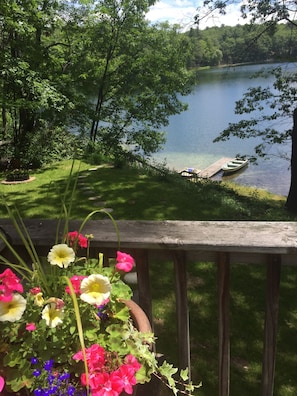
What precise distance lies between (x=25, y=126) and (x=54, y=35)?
10.6ft

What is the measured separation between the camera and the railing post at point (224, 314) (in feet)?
3.91

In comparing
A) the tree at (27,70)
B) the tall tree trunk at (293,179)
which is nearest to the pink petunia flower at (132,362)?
the tree at (27,70)

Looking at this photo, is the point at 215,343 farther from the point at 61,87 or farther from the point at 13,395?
the point at 61,87

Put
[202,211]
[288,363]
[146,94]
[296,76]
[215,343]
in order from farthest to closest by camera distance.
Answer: [146,94] < [296,76] < [202,211] < [215,343] < [288,363]

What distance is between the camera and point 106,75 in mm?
12594

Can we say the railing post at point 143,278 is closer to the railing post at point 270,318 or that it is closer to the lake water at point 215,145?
the railing post at point 270,318

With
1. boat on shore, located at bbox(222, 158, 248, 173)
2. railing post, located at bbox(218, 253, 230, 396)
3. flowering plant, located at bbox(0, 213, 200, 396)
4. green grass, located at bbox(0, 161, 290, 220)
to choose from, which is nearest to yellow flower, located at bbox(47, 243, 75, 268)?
flowering plant, located at bbox(0, 213, 200, 396)

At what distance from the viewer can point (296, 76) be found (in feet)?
25.1

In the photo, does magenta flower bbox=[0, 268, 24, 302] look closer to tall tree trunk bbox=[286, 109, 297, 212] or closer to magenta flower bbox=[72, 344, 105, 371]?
magenta flower bbox=[72, 344, 105, 371]

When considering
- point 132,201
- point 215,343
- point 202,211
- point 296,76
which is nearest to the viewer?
point 215,343

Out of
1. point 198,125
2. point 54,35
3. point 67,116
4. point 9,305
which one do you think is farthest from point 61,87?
point 198,125

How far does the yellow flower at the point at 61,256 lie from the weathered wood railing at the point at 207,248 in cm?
23

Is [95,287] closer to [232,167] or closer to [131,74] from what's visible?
[131,74]

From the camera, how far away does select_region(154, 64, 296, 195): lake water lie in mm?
16094
